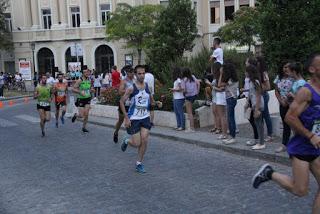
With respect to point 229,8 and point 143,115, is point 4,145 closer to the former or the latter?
point 143,115

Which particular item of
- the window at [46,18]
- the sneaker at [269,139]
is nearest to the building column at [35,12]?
the window at [46,18]

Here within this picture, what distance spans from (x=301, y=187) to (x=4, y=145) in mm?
9714

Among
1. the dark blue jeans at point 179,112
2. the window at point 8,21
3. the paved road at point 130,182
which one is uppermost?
the window at point 8,21

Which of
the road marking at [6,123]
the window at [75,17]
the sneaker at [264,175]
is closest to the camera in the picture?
the sneaker at [264,175]

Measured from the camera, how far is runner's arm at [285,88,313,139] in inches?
183

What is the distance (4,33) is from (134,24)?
15.8 meters

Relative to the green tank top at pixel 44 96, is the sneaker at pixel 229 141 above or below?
below

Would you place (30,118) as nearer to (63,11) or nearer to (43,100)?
(43,100)

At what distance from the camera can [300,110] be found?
185 inches

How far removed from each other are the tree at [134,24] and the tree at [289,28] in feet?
109

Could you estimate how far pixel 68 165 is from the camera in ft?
31.0

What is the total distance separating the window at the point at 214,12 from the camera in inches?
Answer: 2147

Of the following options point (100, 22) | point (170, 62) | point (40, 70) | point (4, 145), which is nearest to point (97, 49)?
point (100, 22)

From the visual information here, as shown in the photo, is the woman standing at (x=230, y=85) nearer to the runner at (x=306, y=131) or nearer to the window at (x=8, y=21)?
the runner at (x=306, y=131)
